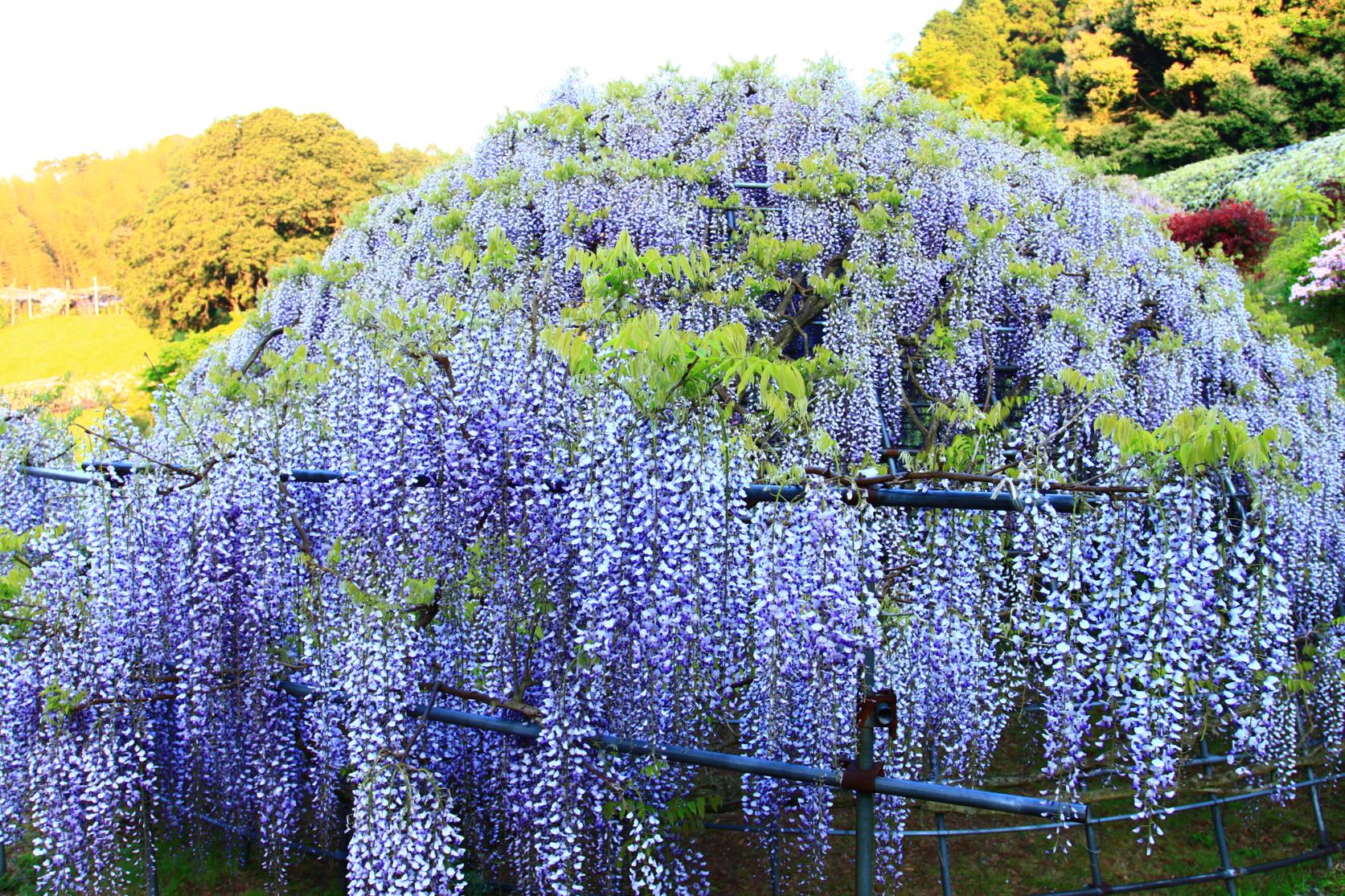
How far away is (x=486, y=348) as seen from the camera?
3.77 m

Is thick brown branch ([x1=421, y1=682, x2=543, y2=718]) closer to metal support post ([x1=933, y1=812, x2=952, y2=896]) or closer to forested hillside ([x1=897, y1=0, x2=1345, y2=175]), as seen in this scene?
metal support post ([x1=933, y1=812, x2=952, y2=896])

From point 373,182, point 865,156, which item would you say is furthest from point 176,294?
point 865,156

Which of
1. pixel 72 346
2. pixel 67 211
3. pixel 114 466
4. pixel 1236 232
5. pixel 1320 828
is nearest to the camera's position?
pixel 114 466

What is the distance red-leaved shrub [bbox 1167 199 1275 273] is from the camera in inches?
541

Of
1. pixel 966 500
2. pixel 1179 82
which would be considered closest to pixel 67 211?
pixel 1179 82

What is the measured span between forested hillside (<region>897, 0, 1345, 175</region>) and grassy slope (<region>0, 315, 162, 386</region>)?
897 inches

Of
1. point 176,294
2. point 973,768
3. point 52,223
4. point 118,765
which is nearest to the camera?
point 118,765

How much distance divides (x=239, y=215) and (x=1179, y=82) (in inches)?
895

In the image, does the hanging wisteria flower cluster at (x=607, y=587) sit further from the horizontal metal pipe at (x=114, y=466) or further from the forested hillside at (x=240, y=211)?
the forested hillside at (x=240, y=211)

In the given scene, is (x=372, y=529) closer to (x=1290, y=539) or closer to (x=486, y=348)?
(x=486, y=348)

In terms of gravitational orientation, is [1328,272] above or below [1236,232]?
below

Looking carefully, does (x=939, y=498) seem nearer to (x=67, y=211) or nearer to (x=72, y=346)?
(x=72, y=346)

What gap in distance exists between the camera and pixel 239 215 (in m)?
24.5

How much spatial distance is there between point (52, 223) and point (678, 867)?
57.9 meters
